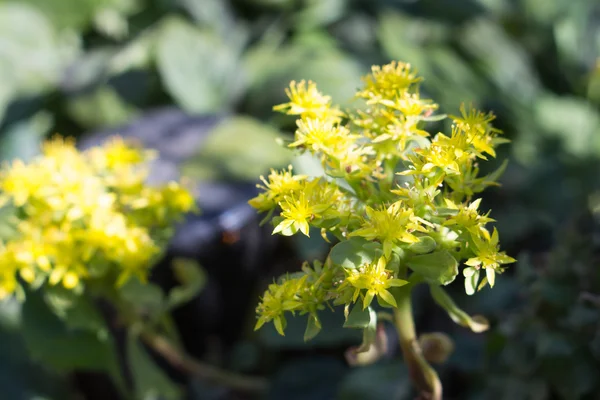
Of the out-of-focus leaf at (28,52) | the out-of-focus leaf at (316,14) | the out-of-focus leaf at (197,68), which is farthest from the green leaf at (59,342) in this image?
the out-of-focus leaf at (316,14)

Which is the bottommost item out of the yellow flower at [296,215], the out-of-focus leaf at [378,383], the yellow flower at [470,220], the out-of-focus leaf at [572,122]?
the out-of-focus leaf at [572,122]

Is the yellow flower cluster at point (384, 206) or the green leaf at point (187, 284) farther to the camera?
the green leaf at point (187, 284)

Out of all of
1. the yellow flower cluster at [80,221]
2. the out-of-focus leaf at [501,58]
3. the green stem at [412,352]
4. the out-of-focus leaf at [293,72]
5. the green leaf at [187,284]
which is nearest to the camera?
the green stem at [412,352]

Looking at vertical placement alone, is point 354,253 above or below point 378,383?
above

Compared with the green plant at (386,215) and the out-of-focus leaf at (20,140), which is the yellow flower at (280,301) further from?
the out-of-focus leaf at (20,140)

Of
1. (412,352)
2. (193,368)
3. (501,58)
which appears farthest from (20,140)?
(412,352)

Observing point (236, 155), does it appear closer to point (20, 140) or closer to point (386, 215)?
point (20, 140)
